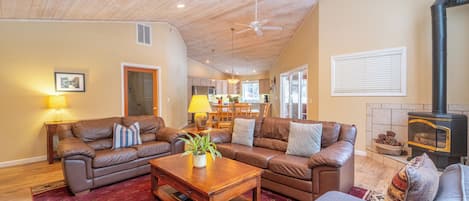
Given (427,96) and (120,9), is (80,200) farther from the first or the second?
(427,96)

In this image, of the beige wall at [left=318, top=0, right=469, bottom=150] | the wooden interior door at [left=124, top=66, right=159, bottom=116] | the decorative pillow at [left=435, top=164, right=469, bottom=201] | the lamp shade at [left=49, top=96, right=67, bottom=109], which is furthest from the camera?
the wooden interior door at [left=124, top=66, right=159, bottom=116]

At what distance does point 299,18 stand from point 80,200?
5621 mm

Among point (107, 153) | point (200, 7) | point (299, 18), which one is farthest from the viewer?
point (299, 18)

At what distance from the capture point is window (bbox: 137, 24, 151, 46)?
18.6 ft

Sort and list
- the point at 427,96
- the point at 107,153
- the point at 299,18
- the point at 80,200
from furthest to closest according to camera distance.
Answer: the point at 299,18, the point at 427,96, the point at 107,153, the point at 80,200

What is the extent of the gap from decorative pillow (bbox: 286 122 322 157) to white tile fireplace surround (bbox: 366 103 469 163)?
6.48 ft

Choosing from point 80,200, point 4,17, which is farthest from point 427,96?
point 4,17

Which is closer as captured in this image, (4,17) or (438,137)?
(438,137)

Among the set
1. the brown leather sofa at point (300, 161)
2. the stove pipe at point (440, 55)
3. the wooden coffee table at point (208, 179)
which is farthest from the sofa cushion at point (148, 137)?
the stove pipe at point (440, 55)

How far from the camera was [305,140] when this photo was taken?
3.07 metres

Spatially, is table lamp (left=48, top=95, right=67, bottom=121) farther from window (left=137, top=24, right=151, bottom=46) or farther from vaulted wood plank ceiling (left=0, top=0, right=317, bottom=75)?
window (left=137, top=24, right=151, bottom=46)

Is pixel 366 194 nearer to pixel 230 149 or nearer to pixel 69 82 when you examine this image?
pixel 230 149

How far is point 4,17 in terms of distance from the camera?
4.00 metres

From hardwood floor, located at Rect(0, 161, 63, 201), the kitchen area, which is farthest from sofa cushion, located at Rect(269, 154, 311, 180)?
the kitchen area
